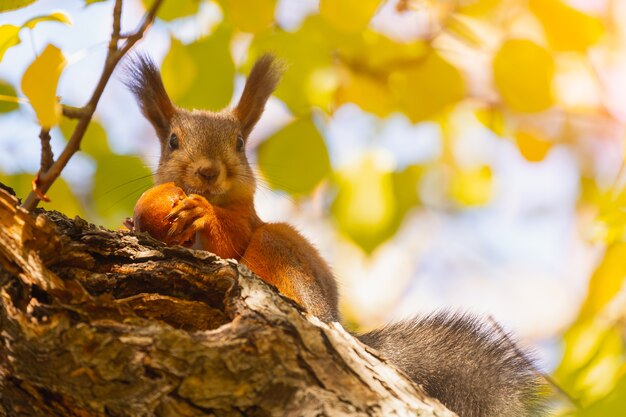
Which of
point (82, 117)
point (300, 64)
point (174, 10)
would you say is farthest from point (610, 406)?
point (174, 10)

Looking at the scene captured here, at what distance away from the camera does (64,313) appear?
141 cm

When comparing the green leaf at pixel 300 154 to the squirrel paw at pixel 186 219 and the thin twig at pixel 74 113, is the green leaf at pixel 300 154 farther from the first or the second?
the thin twig at pixel 74 113

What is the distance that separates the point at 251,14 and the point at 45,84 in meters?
0.92

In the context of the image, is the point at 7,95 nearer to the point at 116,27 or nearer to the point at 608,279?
the point at 116,27

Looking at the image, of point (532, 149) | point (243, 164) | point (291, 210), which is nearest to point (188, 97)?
point (243, 164)

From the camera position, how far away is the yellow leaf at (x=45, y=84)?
1375mm

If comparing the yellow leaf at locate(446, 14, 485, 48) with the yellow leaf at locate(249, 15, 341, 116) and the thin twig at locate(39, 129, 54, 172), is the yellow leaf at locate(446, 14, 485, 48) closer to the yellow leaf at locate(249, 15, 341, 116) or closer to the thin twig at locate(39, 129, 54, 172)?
the yellow leaf at locate(249, 15, 341, 116)

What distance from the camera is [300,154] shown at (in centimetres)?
248

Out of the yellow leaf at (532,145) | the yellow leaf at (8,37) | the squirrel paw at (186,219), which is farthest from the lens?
the yellow leaf at (532,145)

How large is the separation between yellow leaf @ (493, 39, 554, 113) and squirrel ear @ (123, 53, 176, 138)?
1405mm

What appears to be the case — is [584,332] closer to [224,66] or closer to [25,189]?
[224,66]

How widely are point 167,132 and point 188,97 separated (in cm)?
56

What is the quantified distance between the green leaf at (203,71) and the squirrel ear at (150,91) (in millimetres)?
386

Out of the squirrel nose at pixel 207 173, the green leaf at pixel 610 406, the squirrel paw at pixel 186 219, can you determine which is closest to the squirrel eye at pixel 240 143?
the squirrel nose at pixel 207 173
